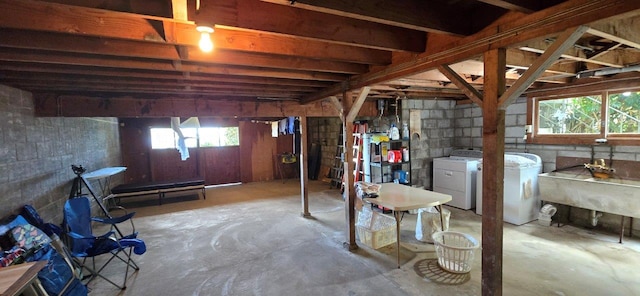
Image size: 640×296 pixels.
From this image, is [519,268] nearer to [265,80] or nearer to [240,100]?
[265,80]

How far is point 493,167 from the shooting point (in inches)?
64.9

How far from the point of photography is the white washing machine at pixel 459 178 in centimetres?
480

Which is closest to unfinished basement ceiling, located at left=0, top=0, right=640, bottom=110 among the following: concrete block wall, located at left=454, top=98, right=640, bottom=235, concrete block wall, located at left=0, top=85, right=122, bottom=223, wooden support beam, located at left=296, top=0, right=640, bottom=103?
wooden support beam, located at left=296, top=0, right=640, bottom=103

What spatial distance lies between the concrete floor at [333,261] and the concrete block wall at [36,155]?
120cm

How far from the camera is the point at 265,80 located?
3.22 m

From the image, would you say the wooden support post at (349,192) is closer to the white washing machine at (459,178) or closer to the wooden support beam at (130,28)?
the wooden support beam at (130,28)

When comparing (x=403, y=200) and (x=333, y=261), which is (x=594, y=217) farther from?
(x=333, y=261)

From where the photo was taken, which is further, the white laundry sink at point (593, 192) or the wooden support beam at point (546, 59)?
the white laundry sink at point (593, 192)

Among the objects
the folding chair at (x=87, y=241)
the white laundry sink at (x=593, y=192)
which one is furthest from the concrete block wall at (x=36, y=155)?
the white laundry sink at (x=593, y=192)

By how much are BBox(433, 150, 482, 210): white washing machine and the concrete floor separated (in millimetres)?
271

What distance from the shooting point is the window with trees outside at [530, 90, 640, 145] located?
11.8 ft

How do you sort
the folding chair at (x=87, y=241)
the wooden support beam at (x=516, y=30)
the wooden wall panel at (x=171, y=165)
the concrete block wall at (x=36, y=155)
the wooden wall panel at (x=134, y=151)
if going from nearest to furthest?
the wooden support beam at (x=516, y=30) → the folding chair at (x=87, y=241) → the concrete block wall at (x=36, y=155) → the wooden wall panel at (x=134, y=151) → the wooden wall panel at (x=171, y=165)

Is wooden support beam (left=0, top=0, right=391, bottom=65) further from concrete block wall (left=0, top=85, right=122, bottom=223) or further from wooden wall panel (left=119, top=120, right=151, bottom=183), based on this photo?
wooden wall panel (left=119, top=120, right=151, bottom=183)

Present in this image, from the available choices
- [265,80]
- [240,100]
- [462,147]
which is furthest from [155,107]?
[462,147]
